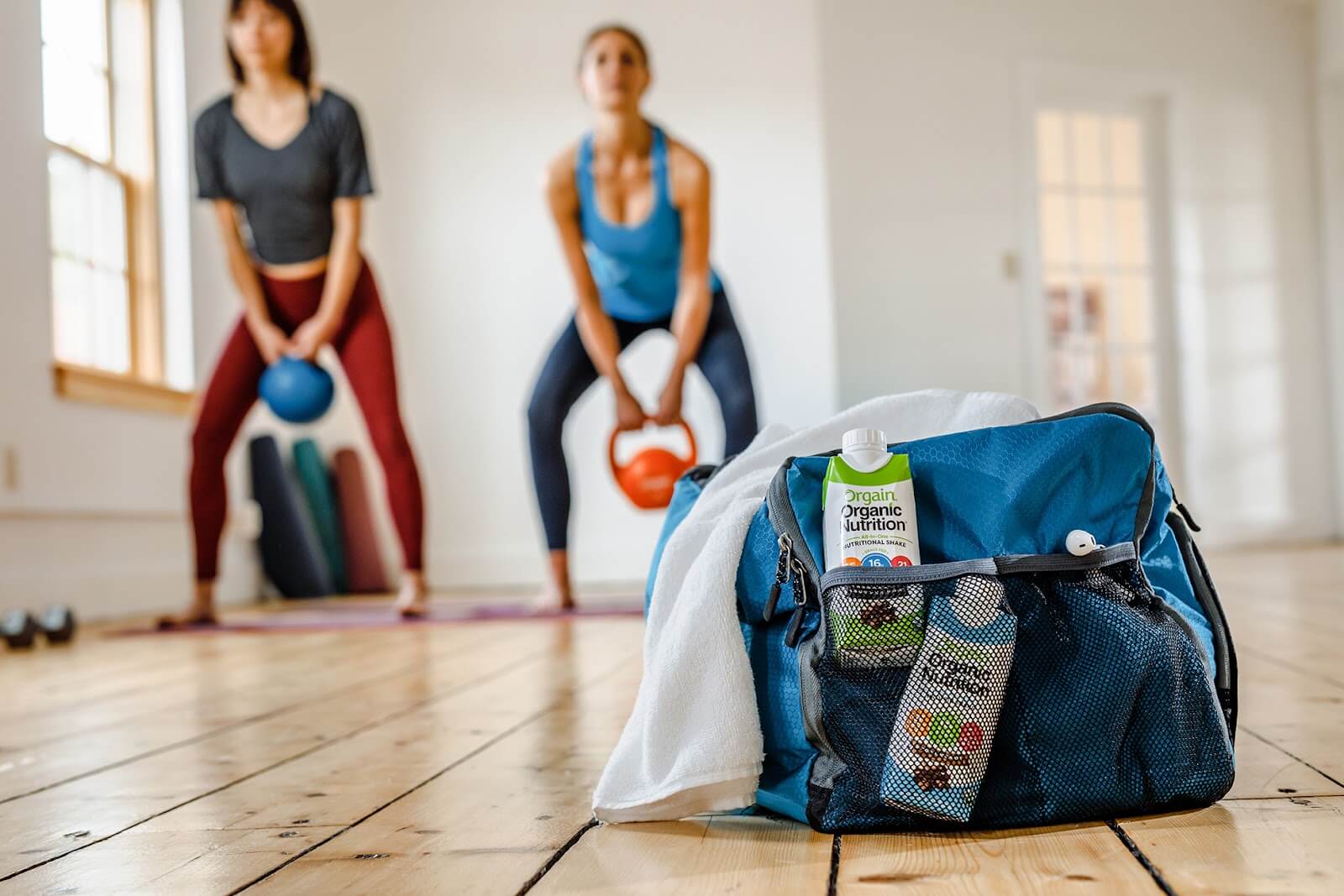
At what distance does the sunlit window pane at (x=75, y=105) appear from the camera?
3.95 metres

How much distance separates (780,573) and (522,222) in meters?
4.85

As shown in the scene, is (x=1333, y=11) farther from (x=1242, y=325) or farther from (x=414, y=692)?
(x=414, y=692)

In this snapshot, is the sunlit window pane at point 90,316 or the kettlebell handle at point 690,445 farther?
the sunlit window pane at point 90,316

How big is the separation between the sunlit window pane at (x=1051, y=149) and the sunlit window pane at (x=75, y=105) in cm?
395

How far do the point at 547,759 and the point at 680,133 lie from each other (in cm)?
460

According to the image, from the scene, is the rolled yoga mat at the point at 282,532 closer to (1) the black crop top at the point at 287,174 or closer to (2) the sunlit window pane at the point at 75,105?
(2) the sunlit window pane at the point at 75,105

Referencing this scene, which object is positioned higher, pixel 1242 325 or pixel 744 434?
pixel 1242 325

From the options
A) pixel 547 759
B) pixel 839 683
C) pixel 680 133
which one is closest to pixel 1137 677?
pixel 839 683

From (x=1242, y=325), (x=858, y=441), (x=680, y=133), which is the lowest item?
(x=858, y=441)

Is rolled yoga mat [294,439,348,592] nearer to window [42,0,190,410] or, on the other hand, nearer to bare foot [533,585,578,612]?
window [42,0,190,410]

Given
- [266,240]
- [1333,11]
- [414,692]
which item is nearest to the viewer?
[414,692]


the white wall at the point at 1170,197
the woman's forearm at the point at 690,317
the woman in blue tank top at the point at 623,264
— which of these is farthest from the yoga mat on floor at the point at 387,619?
the white wall at the point at 1170,197

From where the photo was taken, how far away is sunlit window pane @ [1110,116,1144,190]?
639cm

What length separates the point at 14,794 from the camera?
1.28 m
